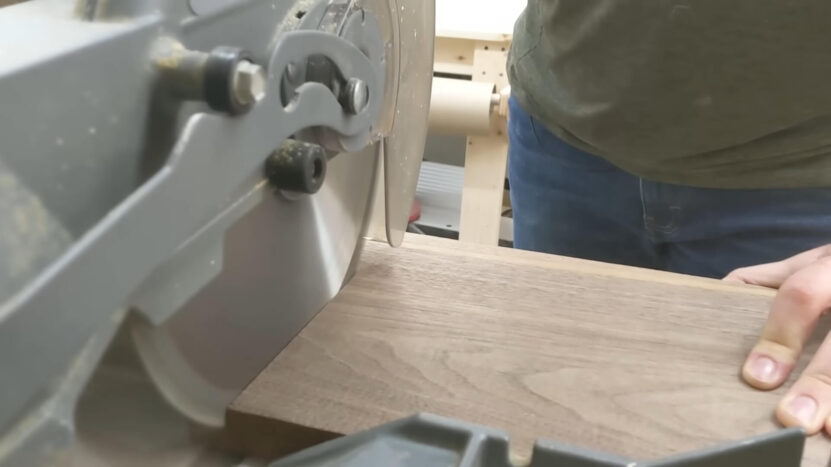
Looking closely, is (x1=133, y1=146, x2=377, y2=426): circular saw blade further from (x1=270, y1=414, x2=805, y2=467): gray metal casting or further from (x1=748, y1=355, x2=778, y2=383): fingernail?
(x1=748, y1=355, x2=778, y2=383): fingernail

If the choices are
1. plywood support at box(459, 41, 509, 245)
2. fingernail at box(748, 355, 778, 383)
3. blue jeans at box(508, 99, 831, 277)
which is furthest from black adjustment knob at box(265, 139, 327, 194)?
plywood support at box(459, 41, 509, 245)

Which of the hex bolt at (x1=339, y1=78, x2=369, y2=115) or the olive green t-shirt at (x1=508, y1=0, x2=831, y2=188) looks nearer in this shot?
the hex bolt at (x1=339, y1=78, x2=369, y2=115)

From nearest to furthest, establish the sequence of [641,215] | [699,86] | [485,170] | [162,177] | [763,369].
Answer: [162,177] → [763,369] → [699,86] → [641,215] → [485,170]

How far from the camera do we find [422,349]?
574mm

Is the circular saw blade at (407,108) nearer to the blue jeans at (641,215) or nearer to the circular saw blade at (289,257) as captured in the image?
the circular saw blade at (289,257)

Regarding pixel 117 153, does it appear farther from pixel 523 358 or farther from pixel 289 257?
pixel 523 358

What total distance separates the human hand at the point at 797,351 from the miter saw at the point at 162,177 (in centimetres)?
32

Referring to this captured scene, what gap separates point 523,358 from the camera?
1.85ft

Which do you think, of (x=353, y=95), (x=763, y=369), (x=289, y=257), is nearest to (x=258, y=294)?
(x=289, y=257)

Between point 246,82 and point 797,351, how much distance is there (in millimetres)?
438

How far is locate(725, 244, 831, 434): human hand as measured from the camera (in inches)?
20.1

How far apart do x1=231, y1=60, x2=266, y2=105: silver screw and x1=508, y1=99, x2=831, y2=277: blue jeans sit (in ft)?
1.73

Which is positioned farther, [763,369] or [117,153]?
[763,369]

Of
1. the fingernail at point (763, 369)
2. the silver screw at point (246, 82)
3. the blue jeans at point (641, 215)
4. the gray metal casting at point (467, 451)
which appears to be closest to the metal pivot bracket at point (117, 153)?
the silver screw at point (246, 82)
